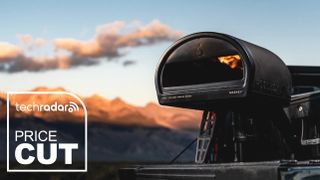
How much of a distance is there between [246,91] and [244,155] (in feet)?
5.41

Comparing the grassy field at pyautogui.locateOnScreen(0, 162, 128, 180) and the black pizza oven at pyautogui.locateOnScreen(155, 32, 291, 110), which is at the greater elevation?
the black pizza oven at pyautogui.locateOnScreen(155, 32, 291, 110)

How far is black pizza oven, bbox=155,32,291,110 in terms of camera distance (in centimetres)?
797

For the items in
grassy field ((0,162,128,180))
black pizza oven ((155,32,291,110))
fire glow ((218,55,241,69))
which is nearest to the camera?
black pizza oven ((155,32,291,110))

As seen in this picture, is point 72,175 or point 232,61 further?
point 72,175

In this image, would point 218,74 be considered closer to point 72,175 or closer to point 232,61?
point 232,61

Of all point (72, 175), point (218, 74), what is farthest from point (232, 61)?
point (72, 175)

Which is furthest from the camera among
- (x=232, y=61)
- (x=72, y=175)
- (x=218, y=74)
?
(x=72, y=175)

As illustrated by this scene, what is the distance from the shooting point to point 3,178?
37.8m

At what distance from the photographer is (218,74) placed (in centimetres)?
859

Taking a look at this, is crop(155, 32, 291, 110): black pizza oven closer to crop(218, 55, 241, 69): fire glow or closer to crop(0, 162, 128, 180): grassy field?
crop(218, 55, 241, 69): fire glow

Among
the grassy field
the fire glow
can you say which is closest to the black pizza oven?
the fire glow

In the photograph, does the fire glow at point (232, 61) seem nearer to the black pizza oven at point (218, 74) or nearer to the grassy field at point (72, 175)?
the black pizza oven at point (218, 74)

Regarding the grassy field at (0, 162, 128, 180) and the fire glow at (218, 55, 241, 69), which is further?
the grassy field at (0, 162, 128, 180)

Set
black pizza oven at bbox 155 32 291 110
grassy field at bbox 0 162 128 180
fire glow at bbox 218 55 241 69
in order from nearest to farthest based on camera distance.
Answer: black pizza oven at bbox 155 32 291 110 → fire glow at bbox 218 55 241 69 → grassy field at bbox 0 162 128 180
